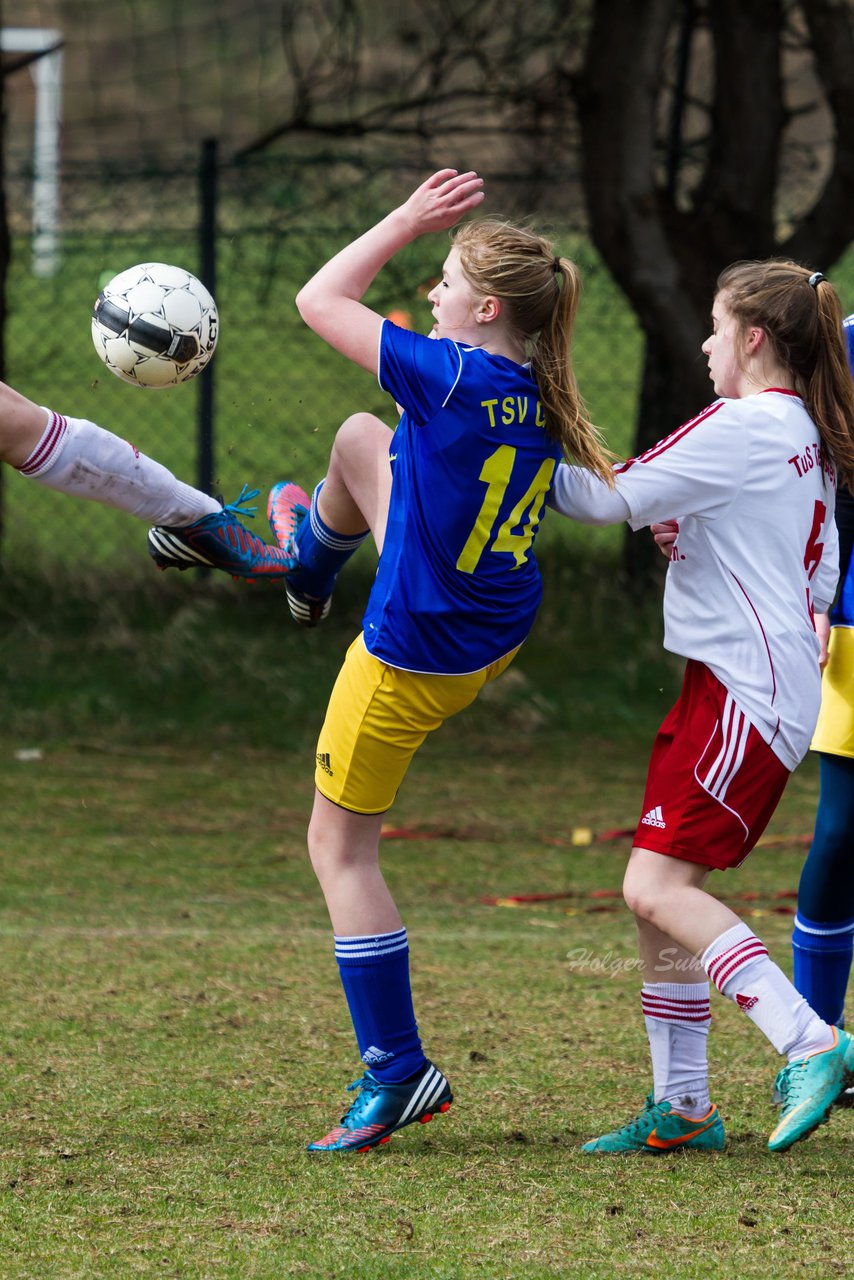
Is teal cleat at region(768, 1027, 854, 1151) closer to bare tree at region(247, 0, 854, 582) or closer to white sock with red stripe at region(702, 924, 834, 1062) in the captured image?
white sock with red stripe at region(702, 924, 834, 1062)

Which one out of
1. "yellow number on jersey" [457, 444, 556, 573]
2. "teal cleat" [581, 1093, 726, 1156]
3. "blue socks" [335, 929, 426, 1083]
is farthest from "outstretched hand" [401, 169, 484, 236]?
"teal cleat" [581, 1093, 726, 1156]

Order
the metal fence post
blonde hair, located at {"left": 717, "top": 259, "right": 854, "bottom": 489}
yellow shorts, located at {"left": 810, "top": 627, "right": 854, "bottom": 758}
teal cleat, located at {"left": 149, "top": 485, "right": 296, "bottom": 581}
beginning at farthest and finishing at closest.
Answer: the metal fence post, teal cleat, located at {"left": 149, "top": 485, "right": 296, "bottom": 581}, yellow shorts, located at {"left": 810, "top": 627, "right": 854, "bottom": 758}, blonde hair, located at {"left": 717, "top": 259, "right": 854, "bottom": 489}

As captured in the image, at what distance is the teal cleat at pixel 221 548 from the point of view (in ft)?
11.7

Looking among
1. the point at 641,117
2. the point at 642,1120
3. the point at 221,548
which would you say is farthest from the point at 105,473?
the point at 641,117

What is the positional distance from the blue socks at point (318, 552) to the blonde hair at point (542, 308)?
2.10 feet

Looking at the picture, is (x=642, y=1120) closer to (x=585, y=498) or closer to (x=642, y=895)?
(x=642, y=895)

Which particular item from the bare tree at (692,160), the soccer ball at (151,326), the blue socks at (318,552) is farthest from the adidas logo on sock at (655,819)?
the bare tree at (692,160)

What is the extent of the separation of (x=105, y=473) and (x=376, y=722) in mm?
912

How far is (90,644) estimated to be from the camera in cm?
814

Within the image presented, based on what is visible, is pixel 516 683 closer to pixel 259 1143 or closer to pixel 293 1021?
pixel 293 1021

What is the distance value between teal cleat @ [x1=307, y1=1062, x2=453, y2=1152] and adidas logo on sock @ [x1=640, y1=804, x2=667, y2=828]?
652mm

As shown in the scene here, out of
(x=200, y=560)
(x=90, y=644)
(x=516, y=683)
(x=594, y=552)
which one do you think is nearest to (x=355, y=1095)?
(x=200, y=560)

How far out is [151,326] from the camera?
344cm

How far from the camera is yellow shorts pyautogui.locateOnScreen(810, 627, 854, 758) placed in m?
3.45
